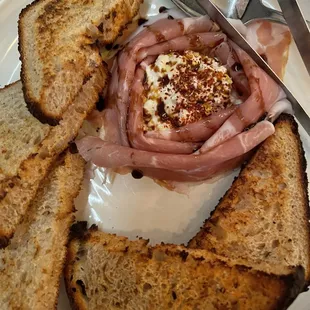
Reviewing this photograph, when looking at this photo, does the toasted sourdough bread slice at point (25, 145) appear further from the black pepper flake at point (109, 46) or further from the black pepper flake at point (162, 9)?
the black pepper flake at point (162, 9)

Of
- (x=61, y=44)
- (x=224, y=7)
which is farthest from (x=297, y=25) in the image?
(x=61, y=44)

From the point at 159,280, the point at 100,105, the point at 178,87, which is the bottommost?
the point at 159,280

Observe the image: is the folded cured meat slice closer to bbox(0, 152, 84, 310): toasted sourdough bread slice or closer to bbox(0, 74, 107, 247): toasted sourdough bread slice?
bbox(0, 74, 107, 247): toasted sourdough bread slice

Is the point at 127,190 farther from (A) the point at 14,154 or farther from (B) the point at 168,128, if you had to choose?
(A) the point at 14,154

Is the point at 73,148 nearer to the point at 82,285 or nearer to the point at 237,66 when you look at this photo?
the point at 82,285

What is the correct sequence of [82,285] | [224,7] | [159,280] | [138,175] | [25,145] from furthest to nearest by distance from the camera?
[224,7] → [138,175] → [25,145] → [82,285] → [159,280]

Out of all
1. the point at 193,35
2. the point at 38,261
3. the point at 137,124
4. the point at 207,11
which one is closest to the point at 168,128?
the point at 137,124

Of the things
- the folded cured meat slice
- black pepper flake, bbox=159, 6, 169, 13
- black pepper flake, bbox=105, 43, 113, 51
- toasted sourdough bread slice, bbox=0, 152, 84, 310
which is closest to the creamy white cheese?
the folded cured meat slice
